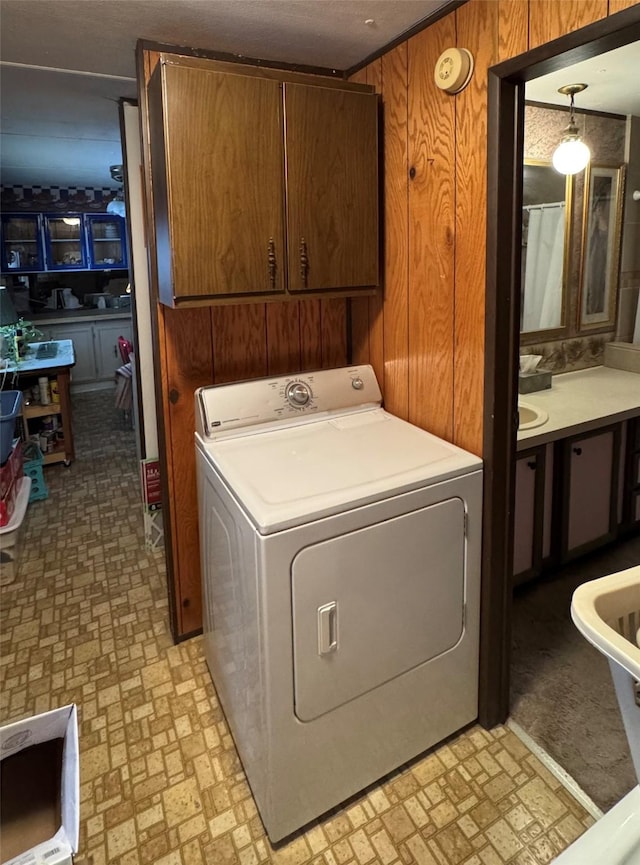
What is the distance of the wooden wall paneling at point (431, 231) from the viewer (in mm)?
1716

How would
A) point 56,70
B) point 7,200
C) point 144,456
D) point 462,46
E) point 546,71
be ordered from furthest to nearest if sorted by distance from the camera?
point 7,200, point 144,456, point 56,70, point 462,46, point 546,71

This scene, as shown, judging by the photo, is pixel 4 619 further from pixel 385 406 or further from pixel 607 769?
→ pixel 607 769

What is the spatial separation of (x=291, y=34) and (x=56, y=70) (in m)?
0.95

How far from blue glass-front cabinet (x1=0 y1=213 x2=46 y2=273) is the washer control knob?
510 centimetres

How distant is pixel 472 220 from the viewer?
1.67 m

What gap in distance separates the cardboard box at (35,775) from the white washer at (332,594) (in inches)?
18.6

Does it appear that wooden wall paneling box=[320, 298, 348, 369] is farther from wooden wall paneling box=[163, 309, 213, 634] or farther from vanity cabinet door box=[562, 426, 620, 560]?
vanity cabinet door box=[562, 426, 620, 560]

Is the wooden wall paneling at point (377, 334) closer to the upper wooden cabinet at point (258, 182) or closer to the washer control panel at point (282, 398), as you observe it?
the washer control panel at point (282, 398)

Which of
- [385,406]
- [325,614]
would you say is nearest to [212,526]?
[325,614]

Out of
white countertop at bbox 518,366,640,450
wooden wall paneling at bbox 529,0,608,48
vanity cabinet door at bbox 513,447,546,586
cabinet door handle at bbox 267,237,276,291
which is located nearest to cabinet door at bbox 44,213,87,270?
cabinet door handle at bbox 267,237,276,291

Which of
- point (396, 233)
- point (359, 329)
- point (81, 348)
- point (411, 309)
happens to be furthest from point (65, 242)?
point (411, 309)

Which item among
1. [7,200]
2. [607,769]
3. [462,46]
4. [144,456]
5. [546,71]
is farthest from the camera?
[7,200]

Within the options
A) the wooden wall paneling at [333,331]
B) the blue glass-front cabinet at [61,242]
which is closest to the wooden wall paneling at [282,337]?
the wooden wall paneling at [333,331]

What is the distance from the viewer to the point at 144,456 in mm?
3016
